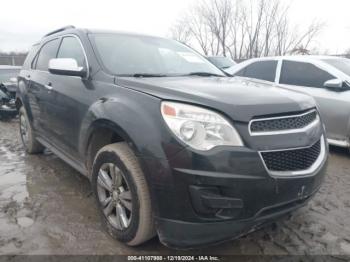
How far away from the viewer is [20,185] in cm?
375

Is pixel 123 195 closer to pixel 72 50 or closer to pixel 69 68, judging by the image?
pixel 69 68

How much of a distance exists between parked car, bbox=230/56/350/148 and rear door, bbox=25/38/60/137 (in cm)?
294

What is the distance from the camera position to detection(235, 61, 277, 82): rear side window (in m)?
5.74

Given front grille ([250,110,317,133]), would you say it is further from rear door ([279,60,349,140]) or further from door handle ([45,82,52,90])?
door handle ([45,82,52,90])

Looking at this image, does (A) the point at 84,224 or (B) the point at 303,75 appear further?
(B) the point at 303,75

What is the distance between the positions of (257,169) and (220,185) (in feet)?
0.80

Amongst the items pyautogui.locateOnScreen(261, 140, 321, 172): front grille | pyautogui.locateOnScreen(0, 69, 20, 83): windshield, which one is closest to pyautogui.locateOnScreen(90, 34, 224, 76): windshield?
pyautogui.locateOnScreen(261, 140, 321, 172): front grille

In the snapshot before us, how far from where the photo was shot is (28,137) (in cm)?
477

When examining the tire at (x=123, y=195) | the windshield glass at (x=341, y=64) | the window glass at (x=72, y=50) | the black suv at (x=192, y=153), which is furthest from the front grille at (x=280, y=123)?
the windshield glass at (x=341, y=64)

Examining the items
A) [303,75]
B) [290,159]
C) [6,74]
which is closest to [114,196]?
[290,159]

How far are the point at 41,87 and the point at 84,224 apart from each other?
6.07 feet

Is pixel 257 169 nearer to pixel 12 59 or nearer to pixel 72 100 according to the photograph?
pixel 72 100

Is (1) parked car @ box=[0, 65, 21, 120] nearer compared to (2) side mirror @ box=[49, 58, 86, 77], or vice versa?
(2) side mirror @ box=[49, 58, 86, 77]

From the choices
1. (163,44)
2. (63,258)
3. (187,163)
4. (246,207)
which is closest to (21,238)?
(63,258)
